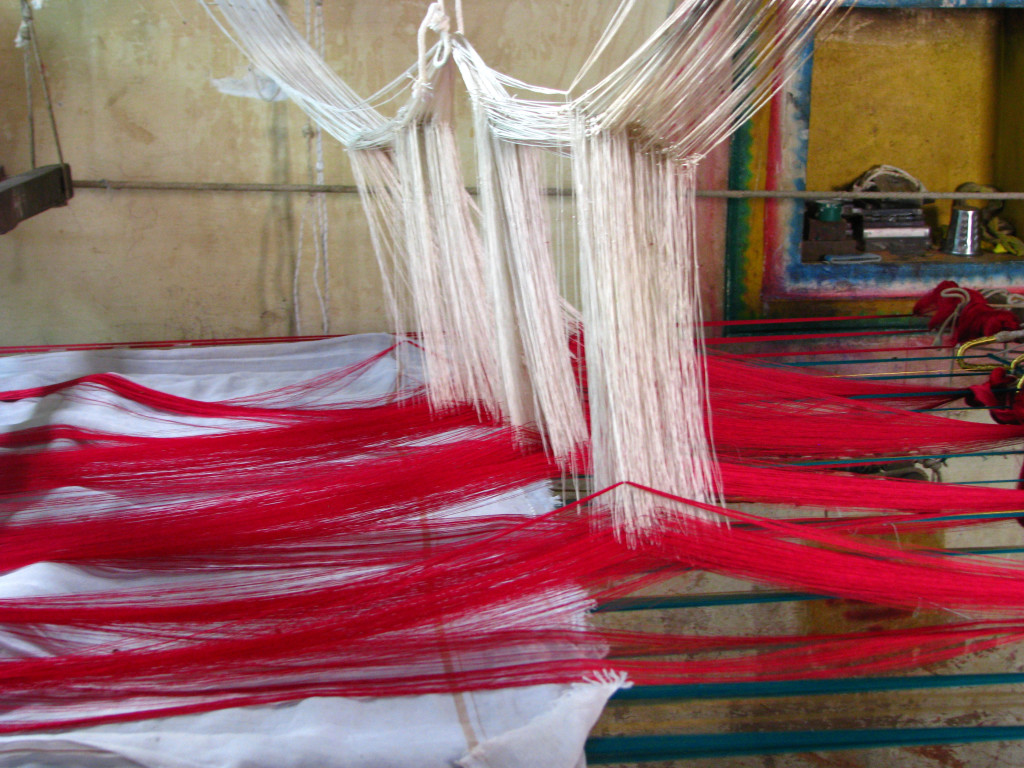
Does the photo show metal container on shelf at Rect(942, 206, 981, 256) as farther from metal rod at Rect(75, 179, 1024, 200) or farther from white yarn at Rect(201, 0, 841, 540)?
white yarn at Rect(201, 0, 841, 540)

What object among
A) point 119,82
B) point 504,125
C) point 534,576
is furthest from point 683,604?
point 119,82

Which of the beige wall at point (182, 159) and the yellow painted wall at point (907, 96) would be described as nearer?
the beige wall at point (182, 159)

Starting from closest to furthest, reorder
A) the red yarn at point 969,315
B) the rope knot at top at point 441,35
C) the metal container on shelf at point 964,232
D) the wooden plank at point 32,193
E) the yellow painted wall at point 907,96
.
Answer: the rope knot at top at point 441,35 < the wooden plank at point 32,193 < the red yarn at point 969,315 < the metal container on shelf at point 964,232 < the yellow painted wall at point 907,96

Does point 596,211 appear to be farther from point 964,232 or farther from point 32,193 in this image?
point 964,232

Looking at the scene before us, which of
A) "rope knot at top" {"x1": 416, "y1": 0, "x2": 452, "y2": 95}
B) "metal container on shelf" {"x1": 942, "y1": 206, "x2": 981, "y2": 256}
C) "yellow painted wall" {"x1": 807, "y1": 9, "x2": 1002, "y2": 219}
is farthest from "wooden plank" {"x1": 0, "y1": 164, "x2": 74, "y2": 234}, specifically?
"metal container on shelf" {"x1": 942, "y1": 206, "x2": 981, "y2": 256}

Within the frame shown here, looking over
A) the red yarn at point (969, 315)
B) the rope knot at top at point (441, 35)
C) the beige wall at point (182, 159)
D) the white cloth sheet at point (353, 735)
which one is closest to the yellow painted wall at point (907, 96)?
the beige wall at point (182, 159)

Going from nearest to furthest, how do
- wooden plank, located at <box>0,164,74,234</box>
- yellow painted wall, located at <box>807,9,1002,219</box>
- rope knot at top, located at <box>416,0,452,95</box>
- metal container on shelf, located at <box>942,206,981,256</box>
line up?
rope knot at top, located at <box>416,0,452,95</box> < wooden plank, located at <box>0,164,74,234</box> < metal container on shelf, located at <box>942,206,981,256</box> < yellow painted wall, located at <box>807,9,1002,219</box>

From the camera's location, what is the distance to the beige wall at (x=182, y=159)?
3.00 m

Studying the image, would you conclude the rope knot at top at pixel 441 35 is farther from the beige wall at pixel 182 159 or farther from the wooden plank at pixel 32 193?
the beige wall at pixel 182 159

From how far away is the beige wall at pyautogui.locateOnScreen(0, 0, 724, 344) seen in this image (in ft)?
9.84

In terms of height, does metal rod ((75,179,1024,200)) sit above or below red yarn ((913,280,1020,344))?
above

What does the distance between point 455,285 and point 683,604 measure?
1.02m

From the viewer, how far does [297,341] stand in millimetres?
3047

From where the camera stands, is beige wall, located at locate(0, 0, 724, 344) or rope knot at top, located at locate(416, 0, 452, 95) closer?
rope knot at top, located at locate(416, 0, 452, 95)
